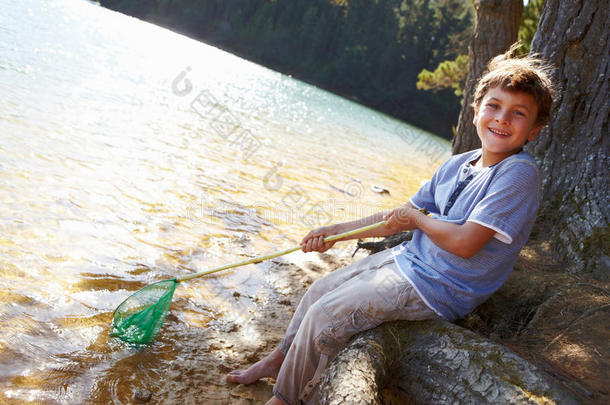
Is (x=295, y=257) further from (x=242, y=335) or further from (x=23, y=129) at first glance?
(x=23, y=129)

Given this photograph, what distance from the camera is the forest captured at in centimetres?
5003

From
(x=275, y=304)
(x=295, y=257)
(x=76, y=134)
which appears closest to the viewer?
(x=275, y=304)

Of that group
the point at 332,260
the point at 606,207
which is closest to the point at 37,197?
the point at 332,260

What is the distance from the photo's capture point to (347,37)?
57156mm

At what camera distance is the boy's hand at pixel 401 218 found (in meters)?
2.11

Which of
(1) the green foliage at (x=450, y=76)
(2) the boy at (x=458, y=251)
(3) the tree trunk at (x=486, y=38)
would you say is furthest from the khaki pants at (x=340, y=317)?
(1) the green foliage at (x=450, y=76)

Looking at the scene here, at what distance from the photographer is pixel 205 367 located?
240cm

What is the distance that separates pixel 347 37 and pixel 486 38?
55.1 m

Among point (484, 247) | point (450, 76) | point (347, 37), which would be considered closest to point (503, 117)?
point (484, 247)

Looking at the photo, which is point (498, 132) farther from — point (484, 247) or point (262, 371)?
point (262, 371)

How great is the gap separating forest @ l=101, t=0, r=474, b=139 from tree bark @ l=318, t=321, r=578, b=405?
47589 mm

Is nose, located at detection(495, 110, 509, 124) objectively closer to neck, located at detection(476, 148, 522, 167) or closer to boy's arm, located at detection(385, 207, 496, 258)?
neck, located at detection(476, 148, 522, 167)

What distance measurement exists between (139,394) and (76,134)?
455 cm

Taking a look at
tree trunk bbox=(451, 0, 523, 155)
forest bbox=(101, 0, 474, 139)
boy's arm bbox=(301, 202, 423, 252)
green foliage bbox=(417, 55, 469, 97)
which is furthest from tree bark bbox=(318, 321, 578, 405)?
forest bbox=(101, 0, 474, 139)
